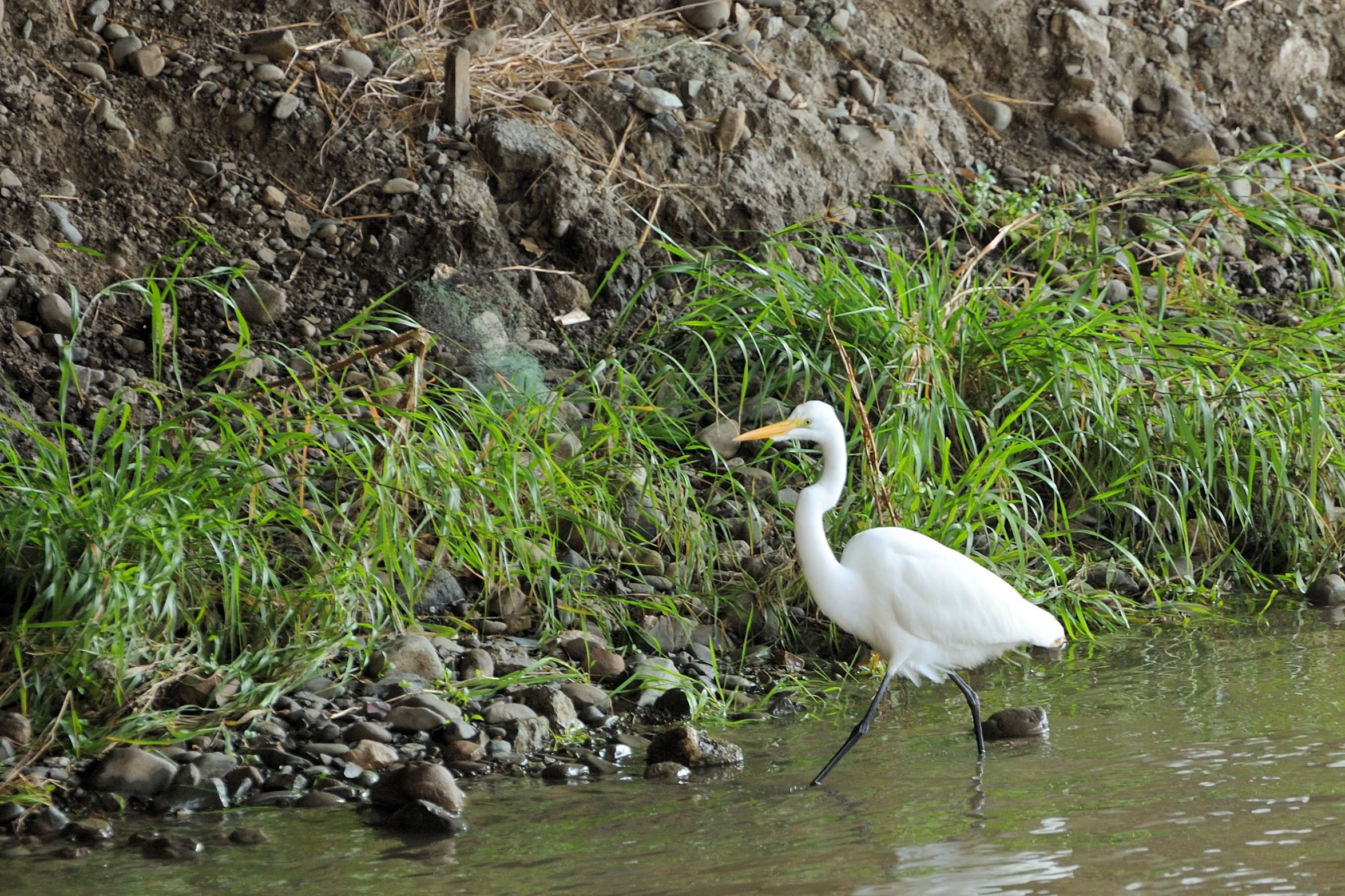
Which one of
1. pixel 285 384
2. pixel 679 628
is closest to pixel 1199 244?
pixel 679 628

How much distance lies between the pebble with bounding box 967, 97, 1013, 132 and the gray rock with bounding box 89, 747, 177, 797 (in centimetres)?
524

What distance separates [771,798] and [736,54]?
168 inches

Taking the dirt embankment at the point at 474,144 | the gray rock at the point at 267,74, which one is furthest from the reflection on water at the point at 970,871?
the gray rock at the point at 267,74

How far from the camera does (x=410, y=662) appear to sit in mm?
3916

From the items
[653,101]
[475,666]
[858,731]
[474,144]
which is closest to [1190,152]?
[653,101]

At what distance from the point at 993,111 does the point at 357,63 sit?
10.1 ft

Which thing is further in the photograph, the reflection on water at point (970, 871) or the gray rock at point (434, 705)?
the gray rock at point (434, 705)

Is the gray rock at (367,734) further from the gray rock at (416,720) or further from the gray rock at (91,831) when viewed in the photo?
the gray rock at (91,831)

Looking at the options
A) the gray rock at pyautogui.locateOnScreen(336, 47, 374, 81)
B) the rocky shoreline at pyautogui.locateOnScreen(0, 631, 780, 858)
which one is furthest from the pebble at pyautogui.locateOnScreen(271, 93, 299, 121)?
the rocky shoreline at pyautogui.locateOnScreen(0, 631, 780, 858)

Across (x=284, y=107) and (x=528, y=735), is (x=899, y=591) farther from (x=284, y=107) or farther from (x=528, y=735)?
(x=284, y=107)

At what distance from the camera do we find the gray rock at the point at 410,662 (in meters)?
3.91

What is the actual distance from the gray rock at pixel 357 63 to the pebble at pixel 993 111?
2.93m

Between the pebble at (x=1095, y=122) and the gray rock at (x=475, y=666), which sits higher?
the pebble at (x=1095, y=122)

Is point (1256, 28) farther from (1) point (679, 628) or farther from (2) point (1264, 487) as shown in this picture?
(1) point (679, 628)
